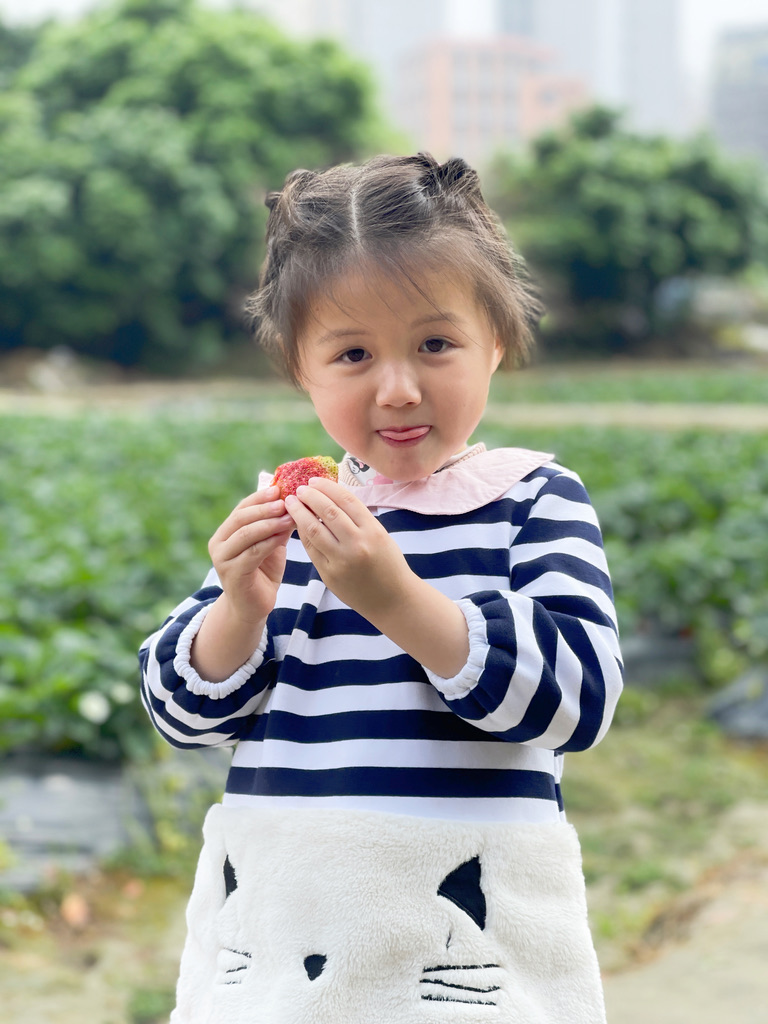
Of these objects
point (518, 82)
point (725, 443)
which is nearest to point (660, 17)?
point (518, 82)

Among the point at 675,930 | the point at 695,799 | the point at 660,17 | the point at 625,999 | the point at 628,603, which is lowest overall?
the point at 625,999

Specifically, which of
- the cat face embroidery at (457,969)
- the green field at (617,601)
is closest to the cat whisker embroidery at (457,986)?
the cat face embroidery at (457,969)

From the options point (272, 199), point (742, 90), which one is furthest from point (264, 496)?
point (742, 90)

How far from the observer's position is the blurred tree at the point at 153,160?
82.3ft

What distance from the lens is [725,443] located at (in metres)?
7.95

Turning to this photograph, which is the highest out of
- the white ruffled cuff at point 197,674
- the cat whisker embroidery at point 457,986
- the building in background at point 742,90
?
the building in background at point 742,90

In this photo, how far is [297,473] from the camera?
112 centimetres

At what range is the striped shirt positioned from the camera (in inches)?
41.8

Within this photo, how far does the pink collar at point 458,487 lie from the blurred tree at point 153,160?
81.2 feet

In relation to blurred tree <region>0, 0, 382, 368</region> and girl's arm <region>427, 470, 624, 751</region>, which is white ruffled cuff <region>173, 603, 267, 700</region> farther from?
blurred tree <region>0, 0, 382, 368</region>

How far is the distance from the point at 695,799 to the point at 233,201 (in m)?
25.5

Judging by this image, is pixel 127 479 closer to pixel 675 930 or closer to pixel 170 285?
pixel 675 930

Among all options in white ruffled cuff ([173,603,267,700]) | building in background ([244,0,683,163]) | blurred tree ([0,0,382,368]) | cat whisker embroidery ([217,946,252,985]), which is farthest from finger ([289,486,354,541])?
building in background ([244,0,683,163])

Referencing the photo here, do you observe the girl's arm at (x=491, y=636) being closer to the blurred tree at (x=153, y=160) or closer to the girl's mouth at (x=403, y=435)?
the girl's mouth at (x=403, y=435)
